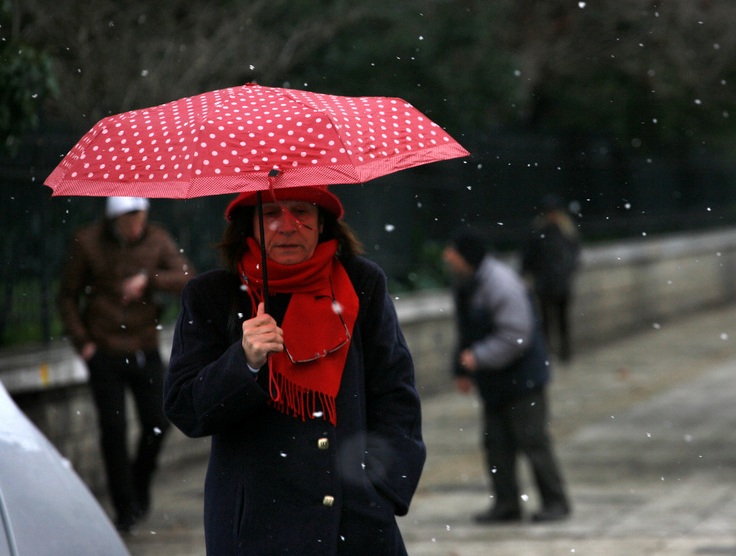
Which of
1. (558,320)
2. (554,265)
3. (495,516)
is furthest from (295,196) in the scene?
(558,320)

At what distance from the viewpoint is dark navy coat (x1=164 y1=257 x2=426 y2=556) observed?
338cm

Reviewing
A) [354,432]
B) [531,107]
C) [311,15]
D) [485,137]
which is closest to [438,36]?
[485,137]

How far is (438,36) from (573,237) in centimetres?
289

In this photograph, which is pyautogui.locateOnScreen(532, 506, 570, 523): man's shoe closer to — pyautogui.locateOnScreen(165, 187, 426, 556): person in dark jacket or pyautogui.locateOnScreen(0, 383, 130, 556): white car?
pyautogui.locateOnScreen(165, 187, 426, 556): person in dark jacket

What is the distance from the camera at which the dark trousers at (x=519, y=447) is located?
26.1 feet

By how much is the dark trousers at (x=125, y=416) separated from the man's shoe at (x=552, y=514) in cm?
222

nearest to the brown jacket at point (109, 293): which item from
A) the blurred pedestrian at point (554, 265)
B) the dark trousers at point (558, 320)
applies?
the blurred pedestrian at point (554, 265)

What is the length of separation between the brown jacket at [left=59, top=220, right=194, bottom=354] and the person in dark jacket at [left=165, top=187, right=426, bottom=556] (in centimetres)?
441

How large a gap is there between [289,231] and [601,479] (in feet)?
20.1

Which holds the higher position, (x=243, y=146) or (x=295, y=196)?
(x=243, y=146)

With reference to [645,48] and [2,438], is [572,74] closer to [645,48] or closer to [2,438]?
[645,48]

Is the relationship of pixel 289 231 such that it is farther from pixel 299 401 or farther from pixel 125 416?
pixel 125 416

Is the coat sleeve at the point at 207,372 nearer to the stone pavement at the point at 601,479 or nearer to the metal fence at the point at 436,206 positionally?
the stone pavement at the point at 601,479

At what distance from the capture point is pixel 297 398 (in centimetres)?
339
